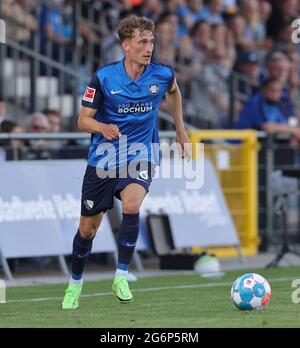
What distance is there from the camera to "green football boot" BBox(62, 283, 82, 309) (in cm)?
1005

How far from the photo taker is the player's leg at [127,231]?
10.0 m

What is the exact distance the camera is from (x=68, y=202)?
14391mm

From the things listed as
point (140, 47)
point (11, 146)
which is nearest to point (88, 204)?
point (140, 47)

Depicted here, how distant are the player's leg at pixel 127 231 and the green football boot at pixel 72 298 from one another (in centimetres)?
34

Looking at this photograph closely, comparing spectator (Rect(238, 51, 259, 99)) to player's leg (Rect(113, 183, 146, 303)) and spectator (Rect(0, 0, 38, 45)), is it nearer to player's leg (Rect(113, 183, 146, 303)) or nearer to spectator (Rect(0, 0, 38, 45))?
spectator (Rect(0, 0, 38, 45))

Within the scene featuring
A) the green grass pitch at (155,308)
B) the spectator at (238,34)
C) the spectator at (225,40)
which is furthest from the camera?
the spectator at (238,34)

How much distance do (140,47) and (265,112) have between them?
7392mm

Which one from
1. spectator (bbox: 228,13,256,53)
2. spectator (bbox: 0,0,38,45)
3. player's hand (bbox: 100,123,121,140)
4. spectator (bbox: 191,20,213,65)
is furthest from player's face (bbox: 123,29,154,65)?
spectator (bbox: 228,13,256,53)

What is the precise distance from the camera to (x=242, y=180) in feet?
54.9

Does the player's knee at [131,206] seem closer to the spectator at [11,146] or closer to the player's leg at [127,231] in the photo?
the player's leg at [127,231]

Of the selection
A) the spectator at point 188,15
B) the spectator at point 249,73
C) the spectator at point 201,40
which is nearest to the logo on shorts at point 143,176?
the spectator at point 201,40

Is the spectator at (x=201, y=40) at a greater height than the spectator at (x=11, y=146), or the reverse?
the spectator at (x=201, y=40)

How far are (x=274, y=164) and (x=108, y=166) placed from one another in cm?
736
